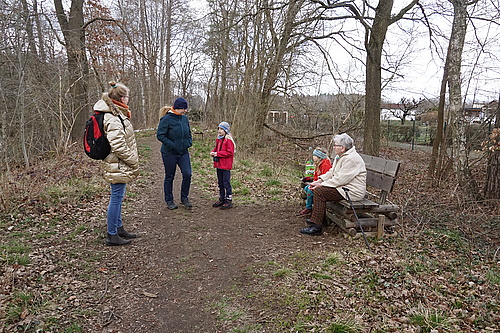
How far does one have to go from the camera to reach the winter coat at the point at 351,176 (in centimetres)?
485

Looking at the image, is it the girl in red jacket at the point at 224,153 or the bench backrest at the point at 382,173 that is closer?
the bench backrest at the point at 382,173

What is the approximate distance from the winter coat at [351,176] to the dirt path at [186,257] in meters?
0.81

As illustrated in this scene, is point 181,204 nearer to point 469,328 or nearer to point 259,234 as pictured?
point 259,234

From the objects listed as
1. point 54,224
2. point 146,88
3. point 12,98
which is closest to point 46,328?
point 54,224

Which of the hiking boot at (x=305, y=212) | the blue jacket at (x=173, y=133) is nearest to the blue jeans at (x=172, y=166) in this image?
the blue jacket at (x=173, y=133)

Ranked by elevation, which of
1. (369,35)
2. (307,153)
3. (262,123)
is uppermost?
(369,35)

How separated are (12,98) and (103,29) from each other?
30.5ft

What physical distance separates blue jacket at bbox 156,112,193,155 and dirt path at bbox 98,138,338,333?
1.24 metres

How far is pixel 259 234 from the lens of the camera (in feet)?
17.3

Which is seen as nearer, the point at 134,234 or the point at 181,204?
the point at 134,234

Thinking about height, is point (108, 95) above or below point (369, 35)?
below

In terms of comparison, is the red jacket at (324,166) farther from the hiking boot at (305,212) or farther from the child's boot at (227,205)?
the child's boot at (227,205)

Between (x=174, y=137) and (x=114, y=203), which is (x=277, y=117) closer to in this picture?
(x=174, y=137)

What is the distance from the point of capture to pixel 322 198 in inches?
198
